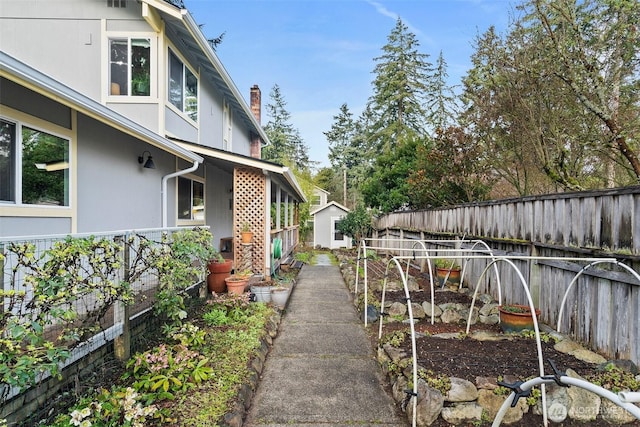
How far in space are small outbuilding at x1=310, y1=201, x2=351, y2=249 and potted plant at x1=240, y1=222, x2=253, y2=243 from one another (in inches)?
694

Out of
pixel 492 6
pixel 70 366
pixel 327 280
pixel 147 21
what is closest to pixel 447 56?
pixel 492 6

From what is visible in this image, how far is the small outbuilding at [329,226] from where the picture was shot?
25.9 m

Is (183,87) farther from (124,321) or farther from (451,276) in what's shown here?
(451,276)

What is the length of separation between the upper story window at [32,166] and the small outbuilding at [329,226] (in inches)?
847

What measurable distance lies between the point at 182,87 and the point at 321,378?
707 cm

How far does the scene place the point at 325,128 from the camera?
44.9 metres

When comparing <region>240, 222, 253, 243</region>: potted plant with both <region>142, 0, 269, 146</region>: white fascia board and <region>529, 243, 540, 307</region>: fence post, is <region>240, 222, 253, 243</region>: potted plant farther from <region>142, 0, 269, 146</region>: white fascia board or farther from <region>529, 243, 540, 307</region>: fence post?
<region>529, 243, 540, 307</region>: fence post

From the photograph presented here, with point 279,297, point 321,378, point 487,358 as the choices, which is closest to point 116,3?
point 279,297

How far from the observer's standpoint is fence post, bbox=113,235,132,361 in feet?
12.5

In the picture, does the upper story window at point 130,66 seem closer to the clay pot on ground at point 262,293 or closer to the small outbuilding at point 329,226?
the clay pot on ground at point 262,293

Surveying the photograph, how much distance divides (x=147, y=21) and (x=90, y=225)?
4117 millimetres

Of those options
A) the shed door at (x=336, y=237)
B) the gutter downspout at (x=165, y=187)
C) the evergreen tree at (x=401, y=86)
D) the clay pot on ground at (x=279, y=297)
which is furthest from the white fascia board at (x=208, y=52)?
the evergreen tree at (x=401, y=86)

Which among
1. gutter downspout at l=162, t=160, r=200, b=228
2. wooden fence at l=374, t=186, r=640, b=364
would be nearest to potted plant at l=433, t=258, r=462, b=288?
wooden fence at l=374, t=186, r=640, b=364

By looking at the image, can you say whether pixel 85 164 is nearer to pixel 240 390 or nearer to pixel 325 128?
pixel 240 390
